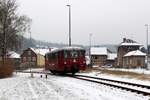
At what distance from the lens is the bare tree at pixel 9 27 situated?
169 feet

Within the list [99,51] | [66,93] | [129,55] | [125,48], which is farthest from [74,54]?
[99,51]

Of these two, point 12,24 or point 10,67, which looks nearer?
point 10,67

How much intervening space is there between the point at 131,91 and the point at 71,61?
20.1 meters

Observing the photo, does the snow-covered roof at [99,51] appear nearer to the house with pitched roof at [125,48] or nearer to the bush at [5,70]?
the house with pitched roof at [125,48]

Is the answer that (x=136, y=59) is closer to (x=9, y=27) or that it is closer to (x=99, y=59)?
(x=99, y=59)

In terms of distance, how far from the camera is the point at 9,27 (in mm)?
53094

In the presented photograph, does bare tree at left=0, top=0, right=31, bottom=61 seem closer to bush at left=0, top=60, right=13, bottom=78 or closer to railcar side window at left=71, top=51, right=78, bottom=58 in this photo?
bush at left=0, top=60, right=13, bottom=78

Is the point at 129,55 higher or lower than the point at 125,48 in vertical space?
lower

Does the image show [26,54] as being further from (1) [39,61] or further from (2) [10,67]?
(2) [10,67]

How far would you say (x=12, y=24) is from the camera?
54.2m

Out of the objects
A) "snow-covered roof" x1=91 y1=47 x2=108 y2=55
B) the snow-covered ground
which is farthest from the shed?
the snow-covered ground

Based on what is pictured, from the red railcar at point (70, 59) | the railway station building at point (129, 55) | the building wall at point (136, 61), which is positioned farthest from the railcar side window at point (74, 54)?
Answer: the railway station building at point (129, 55)

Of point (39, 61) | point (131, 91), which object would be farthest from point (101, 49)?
point (131, 91)

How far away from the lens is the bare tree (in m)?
51.6
